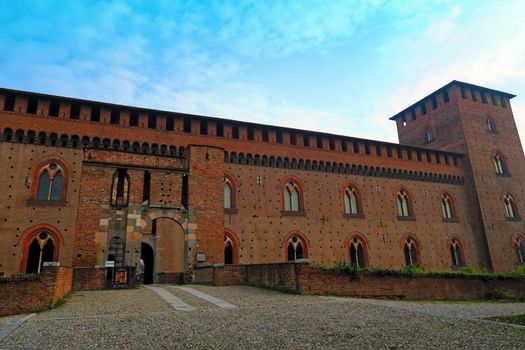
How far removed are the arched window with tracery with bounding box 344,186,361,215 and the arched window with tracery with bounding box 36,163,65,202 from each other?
54.8 ft

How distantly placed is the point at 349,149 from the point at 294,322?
2006 cm

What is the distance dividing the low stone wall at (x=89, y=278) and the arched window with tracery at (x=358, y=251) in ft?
51.3

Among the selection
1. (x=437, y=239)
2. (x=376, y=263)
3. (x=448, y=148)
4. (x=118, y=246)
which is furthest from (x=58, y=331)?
(x=448, y=148)

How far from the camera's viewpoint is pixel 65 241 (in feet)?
56.9

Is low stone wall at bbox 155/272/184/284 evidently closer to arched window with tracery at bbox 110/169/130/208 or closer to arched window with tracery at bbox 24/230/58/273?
arched window with tracery at bbox 110/169/130/208

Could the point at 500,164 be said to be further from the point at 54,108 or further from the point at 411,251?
the point at 54,108

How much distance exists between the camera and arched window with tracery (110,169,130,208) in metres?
17.0

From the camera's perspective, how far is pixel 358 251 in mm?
24969

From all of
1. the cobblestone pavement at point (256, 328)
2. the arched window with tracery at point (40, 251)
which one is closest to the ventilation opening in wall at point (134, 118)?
the arched window with tracery at point (40, 251)

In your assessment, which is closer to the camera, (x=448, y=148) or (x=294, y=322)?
(x=294, y=322)

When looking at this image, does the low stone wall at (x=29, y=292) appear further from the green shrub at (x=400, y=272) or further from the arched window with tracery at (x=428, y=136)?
the arched window with tracery at (x=428, y=136)

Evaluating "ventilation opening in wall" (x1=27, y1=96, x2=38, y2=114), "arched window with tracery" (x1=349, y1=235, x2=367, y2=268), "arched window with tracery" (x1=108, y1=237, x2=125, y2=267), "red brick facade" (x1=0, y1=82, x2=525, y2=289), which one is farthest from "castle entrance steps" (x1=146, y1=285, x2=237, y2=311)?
"arched window with tracery" (x1=349, y1=235, x2=367, y2=268)

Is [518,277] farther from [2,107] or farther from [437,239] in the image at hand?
[2,107]

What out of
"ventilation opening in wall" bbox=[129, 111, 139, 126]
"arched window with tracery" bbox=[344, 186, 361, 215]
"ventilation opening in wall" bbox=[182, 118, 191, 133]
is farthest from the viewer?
"arched window with tracery" bbox=[344, 186, 361, 215]
